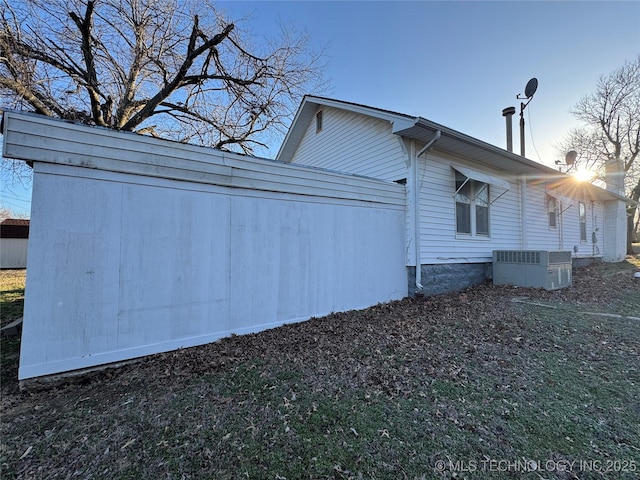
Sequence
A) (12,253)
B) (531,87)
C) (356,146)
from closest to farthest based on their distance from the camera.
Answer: (356,146), (531,87), (12,253)

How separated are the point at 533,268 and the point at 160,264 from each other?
818cm

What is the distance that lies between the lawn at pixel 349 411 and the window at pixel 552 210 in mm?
7891

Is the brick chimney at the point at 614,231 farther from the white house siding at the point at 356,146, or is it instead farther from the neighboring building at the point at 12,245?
the neighboring building at the point at 12,245

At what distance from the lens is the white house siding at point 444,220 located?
6.55 meters

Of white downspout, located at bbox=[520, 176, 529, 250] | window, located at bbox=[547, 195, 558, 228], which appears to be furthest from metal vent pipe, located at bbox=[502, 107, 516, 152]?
window, located at bbox=[547, 195, 558, 228]

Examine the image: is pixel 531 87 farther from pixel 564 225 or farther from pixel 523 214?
pixel 564 225

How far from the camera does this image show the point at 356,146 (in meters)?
7.86

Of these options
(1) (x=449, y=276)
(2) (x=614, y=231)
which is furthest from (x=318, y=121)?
(2) (x=614, y=231)

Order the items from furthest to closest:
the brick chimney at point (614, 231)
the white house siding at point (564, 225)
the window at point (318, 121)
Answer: the brick chimney at point (614, 231) < the white house siding at point (564, 225) < the window at point (318, 121)

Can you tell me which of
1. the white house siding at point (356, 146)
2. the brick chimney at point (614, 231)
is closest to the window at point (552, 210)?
the brick chimney at point (614, 231)

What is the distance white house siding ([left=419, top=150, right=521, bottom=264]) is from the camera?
6.55 m

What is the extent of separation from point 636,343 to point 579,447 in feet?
9.81

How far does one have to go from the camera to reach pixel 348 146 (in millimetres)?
8148

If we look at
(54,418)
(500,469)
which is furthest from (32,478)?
(500,469)
